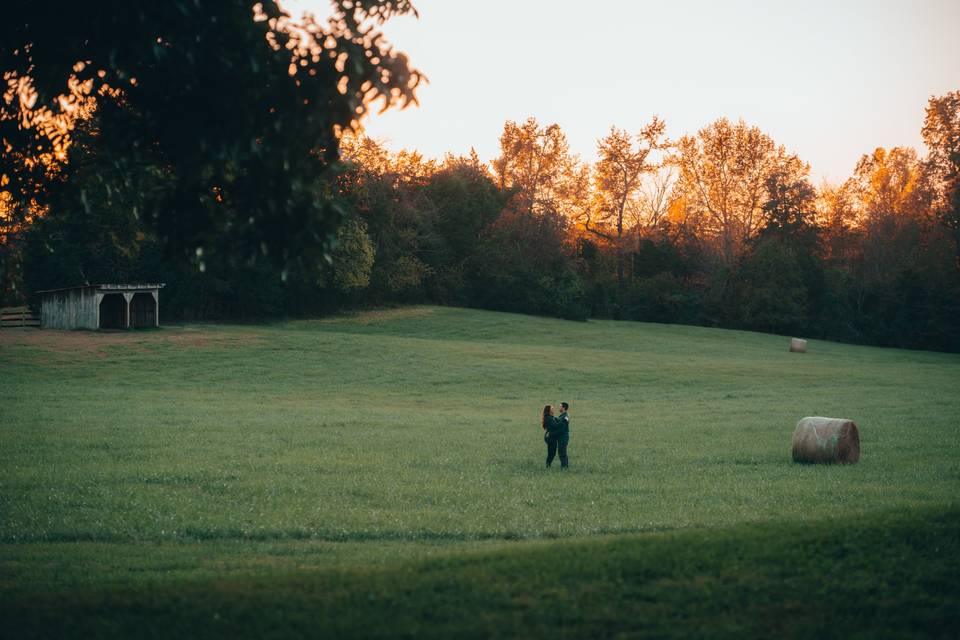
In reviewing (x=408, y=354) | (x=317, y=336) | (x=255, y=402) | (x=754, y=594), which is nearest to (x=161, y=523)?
(x=754, y=594)

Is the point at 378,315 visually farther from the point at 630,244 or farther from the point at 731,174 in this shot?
the point at 731,174

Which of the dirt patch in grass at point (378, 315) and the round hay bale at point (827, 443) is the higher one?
the dirt patch in grass at point (378, 315)

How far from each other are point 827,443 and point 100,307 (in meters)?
54.8

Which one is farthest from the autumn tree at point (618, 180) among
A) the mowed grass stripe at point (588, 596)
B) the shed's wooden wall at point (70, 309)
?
the mowed grass stripe at point (588, 596)

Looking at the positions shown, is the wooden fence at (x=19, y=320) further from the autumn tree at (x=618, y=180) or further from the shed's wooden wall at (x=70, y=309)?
the autumn tree at (x=618, y=180)

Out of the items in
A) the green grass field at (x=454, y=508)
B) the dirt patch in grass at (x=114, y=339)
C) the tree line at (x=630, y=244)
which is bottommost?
the green grass field at (x=454, y=508)

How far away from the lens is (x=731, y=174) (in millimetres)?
97188

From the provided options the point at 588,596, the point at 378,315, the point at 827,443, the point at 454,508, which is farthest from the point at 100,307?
the point at 588,596

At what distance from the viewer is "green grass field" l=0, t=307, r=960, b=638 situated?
8172 millimetres

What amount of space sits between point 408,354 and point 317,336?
9.21 metres

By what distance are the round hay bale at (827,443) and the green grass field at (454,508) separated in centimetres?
76

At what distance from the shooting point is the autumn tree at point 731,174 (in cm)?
9631

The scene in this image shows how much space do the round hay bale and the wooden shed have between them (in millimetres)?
46718

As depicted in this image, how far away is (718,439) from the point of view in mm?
26422
